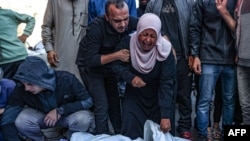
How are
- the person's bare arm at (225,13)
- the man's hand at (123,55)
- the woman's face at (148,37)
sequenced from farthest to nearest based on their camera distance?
the person's bare arm at (225,13) < the man's hand at (123,55) < the woman's face at (148,37)

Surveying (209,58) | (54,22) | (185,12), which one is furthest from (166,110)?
(54,22)

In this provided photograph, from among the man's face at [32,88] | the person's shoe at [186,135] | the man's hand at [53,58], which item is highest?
the man's hand at [53,58]

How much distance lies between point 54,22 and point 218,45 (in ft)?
5.12

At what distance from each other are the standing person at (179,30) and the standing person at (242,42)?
345 millimetres

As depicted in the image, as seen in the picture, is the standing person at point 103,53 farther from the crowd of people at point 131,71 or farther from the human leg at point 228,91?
the human leg at point 228,91

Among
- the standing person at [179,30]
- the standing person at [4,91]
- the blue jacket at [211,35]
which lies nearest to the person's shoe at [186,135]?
the standing person at [179,30]

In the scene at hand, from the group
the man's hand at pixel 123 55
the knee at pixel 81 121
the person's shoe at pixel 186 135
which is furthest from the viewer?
the person's shoe at pixel 186 135

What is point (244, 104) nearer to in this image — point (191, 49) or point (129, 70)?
point (191, 49)

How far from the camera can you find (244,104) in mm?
3230

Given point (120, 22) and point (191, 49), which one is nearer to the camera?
point (120, 22)

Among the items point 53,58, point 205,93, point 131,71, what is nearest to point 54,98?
point 53,58

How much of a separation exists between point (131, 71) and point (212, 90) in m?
0.79

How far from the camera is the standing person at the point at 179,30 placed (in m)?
3.35

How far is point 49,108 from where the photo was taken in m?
3.24
